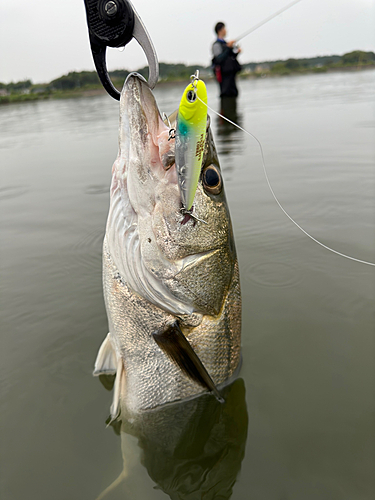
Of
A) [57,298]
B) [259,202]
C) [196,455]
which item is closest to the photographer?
[196,455]

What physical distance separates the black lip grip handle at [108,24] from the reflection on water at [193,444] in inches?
69.2

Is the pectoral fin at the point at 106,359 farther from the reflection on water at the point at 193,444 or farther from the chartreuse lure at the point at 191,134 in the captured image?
the chartreuse lure at the point at 191,134

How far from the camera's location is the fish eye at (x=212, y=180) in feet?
5.57

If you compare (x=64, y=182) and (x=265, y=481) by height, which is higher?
(x=64, y=182)

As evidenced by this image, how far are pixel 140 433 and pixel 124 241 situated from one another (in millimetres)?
994

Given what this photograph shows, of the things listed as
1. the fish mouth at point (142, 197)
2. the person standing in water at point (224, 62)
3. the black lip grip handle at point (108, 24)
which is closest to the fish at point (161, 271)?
the fish mouth at point (142, 197)

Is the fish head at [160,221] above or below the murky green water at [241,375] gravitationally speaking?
above

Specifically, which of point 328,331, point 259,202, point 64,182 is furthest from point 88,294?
point 64,182

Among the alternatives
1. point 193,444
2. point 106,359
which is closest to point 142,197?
point 106,359

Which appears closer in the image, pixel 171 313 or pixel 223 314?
pixel 171 313

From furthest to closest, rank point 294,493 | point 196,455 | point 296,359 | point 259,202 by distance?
1. point 259,202
2. point 296,359
3. point 196,455
4. point 294,493

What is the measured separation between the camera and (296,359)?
2379 mm

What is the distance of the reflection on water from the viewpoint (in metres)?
1.73

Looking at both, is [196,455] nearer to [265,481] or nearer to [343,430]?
[265,481]
